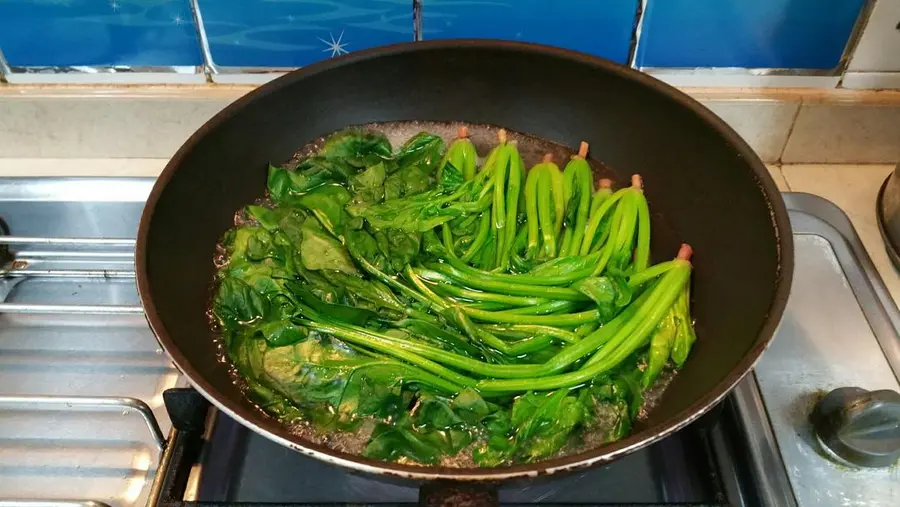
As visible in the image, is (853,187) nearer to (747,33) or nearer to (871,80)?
(871,80)

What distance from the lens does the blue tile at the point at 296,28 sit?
1.11 metres

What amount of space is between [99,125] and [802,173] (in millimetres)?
1279

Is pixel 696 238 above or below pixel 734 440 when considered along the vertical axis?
above

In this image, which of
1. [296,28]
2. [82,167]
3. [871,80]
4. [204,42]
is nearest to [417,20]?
[296,28]

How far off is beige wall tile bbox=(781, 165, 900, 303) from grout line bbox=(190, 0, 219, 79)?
1043 millimetres

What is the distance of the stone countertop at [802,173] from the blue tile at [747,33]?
7.9 inches

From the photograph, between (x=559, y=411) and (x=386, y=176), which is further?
(x=386, y=176)

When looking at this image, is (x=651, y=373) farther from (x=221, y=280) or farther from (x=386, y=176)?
(x=221, y=280)

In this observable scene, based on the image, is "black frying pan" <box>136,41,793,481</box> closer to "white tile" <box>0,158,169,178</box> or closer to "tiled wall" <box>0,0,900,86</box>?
"tiled wall" <box>0,0,900,86</box>

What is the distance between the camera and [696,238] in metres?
1.02

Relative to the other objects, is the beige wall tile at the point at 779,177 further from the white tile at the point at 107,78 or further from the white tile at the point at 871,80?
the white tile at the point at 107,78

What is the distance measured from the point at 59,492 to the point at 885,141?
1443 mm

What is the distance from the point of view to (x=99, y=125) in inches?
48.7

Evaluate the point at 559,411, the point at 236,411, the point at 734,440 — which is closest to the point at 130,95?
the point at 236,411
